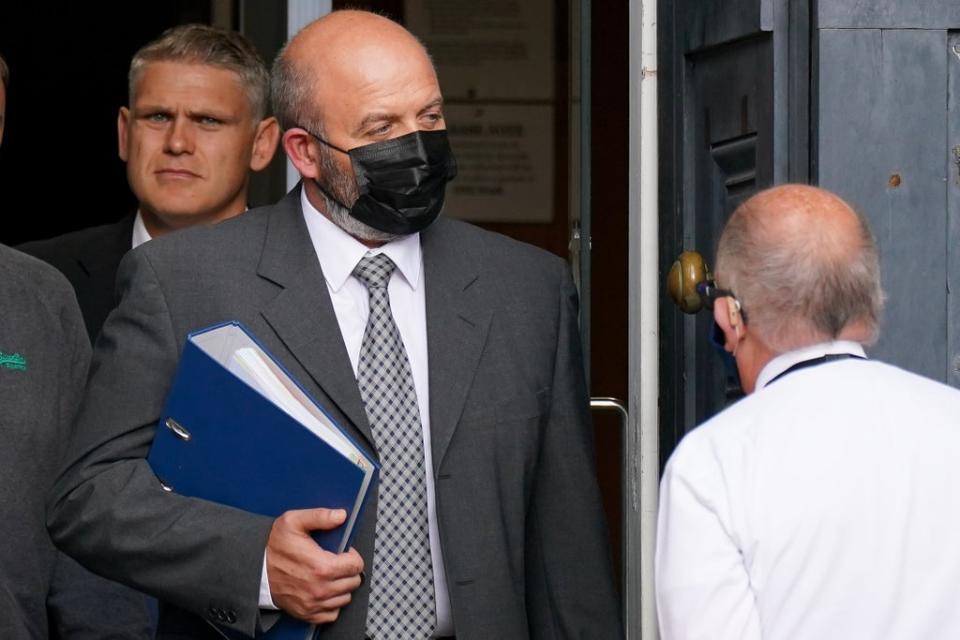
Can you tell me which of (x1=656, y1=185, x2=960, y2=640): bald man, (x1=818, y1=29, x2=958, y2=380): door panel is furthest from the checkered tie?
(x1=818, y1=29, x2=958, y2=380): door panel

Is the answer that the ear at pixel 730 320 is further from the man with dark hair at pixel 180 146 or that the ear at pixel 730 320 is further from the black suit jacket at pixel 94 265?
the black suit jacket at pixel 94 265

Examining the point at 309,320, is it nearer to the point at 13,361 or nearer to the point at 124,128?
the point at 13,361

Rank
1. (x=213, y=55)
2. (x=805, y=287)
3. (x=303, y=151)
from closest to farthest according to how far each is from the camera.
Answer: (x=805, y=287), (x=303, y=151), (x=213, y=55)

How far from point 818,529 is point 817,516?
2cm

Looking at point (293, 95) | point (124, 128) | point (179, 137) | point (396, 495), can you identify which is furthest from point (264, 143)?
point (396, 495)

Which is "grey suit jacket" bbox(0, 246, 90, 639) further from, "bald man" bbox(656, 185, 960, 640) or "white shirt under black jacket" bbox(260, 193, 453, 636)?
"bald man" bbox(656, 185, 960, 640)

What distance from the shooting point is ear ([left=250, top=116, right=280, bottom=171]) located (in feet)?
14.0

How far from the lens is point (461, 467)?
9.68 feet

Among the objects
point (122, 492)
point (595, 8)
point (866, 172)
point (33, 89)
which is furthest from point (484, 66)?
point (122, 492)

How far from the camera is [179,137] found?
4156 millimetres

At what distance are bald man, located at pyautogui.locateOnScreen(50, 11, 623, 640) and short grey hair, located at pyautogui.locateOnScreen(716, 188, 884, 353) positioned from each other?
2.28 ft

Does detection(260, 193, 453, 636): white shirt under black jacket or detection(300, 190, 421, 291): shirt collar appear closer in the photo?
detection(260, 193, 453, 636): white shirt under black jacket

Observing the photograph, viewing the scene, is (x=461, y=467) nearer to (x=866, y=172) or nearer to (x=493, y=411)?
(x=493, y=411)

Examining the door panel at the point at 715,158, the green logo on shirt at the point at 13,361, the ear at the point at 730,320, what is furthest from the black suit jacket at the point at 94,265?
the ear at the point at 730,320
